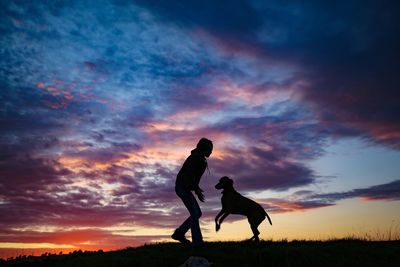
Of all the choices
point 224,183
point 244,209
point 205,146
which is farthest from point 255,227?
point 205,146

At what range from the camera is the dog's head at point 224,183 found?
15.6 meters

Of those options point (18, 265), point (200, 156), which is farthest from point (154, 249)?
point (18, 265)

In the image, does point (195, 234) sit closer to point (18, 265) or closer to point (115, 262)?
point (115, 262)

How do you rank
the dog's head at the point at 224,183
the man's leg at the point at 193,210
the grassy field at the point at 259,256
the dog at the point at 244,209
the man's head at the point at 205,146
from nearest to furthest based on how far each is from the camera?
the grassy field at the point at 259,256 < the man's leg at the point at 193,210 < the man's head at the point at 205,146 < the dog at the point at 244,209 < the dog's head at the point at 224,183

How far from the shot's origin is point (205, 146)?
42.0 feet

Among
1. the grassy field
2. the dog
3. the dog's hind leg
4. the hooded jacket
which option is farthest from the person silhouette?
the dog's hind leg

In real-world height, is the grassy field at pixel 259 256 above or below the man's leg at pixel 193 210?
below

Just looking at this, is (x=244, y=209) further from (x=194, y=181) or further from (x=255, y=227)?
(x=194, y=181)

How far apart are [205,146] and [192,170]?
2.83 ft

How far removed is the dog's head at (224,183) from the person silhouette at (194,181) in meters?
2.81

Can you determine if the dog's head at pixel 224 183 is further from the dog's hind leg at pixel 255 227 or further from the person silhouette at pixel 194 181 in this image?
the person silhouette at pixel 194 181

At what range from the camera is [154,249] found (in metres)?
14.1

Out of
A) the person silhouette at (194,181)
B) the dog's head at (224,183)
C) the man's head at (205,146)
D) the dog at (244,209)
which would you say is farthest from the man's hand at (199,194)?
the dog's head at (224,183)

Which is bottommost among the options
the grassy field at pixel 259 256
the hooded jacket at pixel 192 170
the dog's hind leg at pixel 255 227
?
the grassy field at pixel 259 256
